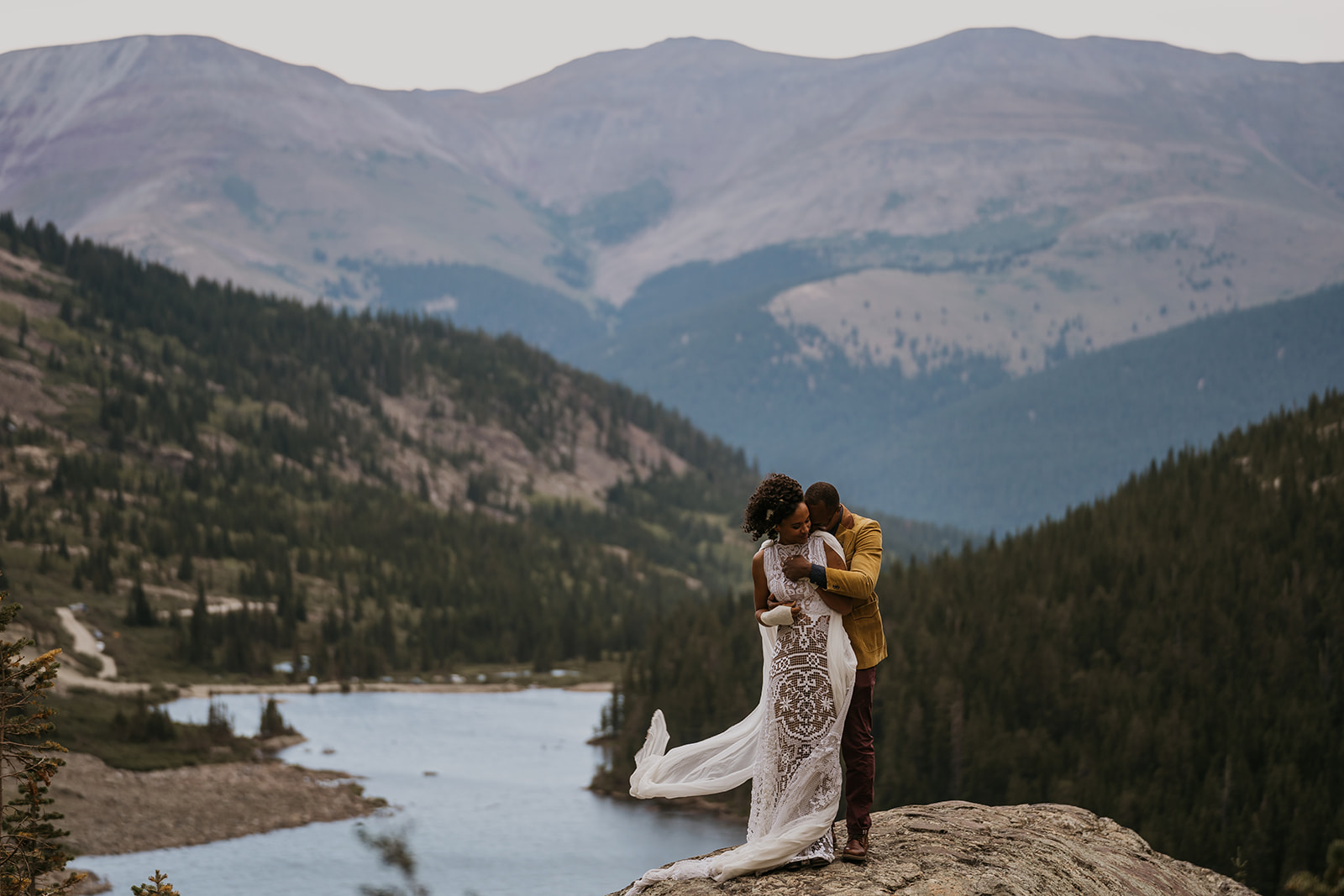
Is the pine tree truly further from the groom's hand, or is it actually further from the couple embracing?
the groom's hand

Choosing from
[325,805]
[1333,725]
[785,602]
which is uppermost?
[785,602]

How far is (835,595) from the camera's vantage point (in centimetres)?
1802

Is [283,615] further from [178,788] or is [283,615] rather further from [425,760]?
[178,788]

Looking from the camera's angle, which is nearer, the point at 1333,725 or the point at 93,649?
the point at 1333,725

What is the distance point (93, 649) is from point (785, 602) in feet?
411

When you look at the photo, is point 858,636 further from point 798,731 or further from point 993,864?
point 993,864

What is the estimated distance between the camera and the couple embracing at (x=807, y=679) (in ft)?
59.0

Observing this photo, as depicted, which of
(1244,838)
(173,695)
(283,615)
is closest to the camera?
(1244,838)

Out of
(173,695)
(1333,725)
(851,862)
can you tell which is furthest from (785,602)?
(173,695)

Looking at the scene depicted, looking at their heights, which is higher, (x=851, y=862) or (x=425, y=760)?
(x=851, y=862)

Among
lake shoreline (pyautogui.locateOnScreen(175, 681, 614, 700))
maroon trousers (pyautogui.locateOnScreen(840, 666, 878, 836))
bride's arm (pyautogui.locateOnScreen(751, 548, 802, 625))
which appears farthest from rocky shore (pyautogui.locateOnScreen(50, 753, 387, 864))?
bride's arm (pyautogui.locateOnScreen(751, 548, 802, 625))

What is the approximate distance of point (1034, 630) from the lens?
118125 millimetres

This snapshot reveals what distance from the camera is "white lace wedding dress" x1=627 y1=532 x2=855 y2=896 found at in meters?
18.1

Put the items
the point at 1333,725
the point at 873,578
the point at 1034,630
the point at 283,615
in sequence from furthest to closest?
the point at 283,615, the point at 1034,630, the point at 1333,725, the point at 873,578
